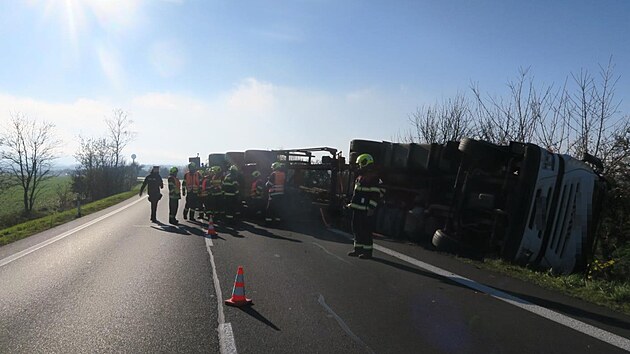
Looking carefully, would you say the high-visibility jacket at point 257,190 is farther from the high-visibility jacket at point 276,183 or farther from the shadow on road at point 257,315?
the shadow on road at point 257,315

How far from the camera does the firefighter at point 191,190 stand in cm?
1723

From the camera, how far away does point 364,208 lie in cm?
881

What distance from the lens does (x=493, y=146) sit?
927 cm

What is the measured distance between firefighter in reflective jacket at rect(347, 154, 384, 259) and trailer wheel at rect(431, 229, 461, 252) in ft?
4.80

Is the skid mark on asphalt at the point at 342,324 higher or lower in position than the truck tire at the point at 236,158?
lower

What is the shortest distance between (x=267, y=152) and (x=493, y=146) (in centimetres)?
1106

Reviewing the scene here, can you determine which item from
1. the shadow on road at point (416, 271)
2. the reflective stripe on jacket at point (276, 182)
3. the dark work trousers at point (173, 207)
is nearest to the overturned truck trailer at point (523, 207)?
the shadow on road at point (416, 271)

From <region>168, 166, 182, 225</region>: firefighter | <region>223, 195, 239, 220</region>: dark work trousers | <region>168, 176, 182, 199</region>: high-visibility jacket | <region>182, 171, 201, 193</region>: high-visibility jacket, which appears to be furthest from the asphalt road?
<region>182, 171, 201, 193</region>: high-visibility jacket

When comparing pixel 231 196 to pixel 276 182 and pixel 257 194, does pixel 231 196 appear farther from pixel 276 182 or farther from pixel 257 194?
pixel 276 182

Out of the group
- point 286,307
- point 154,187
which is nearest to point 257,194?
point 154,187

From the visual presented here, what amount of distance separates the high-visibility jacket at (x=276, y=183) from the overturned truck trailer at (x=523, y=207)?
16.7 ft

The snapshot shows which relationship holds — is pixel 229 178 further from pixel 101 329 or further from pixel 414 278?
pixel 101 329

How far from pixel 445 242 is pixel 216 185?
890cm

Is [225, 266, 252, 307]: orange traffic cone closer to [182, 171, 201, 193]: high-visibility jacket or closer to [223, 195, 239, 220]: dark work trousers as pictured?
[223, 195, 239, 220]: dark work trousers
